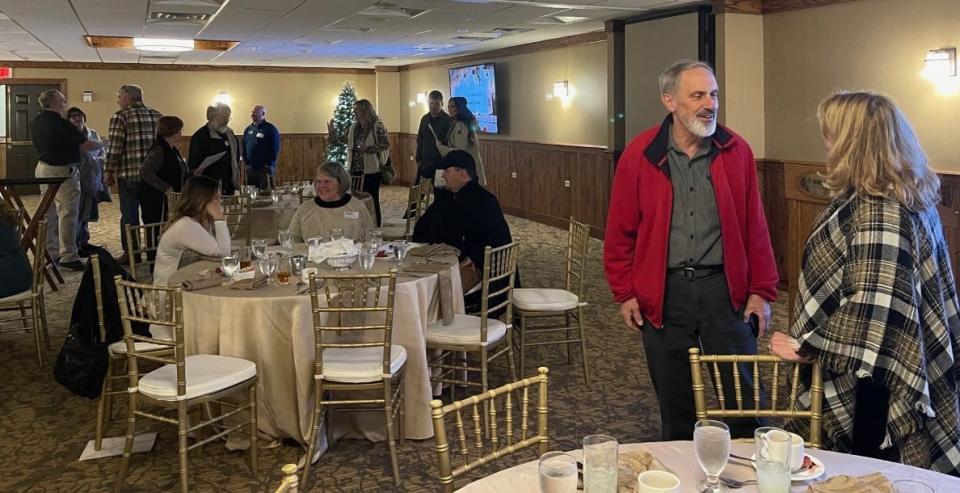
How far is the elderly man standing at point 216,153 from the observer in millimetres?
8773

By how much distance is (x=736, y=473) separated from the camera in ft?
5.91

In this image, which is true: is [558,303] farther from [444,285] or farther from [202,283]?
[202,283]

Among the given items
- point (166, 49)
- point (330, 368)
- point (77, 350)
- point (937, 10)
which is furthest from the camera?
point (166, 49)

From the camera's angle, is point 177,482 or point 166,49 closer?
point 177,482

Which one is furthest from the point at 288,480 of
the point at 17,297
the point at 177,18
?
the point at 177,18

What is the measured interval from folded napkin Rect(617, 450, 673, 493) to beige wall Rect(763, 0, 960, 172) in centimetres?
535

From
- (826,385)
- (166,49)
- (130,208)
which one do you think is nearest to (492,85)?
(166,49)

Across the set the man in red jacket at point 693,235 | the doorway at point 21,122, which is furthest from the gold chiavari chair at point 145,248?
the doorway at point 21,122

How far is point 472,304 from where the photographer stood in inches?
211

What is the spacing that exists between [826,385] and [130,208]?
809cm

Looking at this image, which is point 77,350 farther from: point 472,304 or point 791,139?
point 791,139

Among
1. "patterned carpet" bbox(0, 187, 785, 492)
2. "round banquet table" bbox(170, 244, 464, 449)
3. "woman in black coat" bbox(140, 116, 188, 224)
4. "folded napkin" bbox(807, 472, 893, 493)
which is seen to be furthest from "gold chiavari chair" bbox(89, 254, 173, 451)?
"woman in black coat" bbox(140, 116, 188, 224)

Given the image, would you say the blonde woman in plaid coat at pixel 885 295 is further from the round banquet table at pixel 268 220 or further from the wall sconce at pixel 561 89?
the wall sconce at pixel 561 89

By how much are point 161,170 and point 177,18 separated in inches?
70.3
